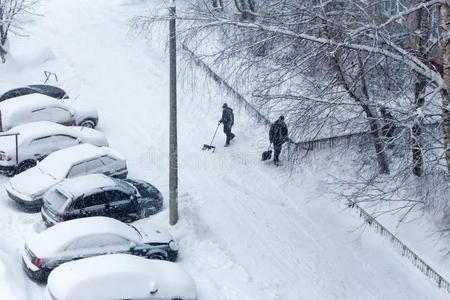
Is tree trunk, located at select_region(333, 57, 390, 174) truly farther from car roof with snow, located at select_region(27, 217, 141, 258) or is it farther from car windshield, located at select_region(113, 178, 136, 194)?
car windshield, located at select_region(113, 178, 136, 194)

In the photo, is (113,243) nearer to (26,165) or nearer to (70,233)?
(70,233)

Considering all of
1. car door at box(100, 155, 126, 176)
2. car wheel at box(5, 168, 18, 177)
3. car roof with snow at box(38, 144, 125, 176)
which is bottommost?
car wheel at box(5, 168, 18, 177)

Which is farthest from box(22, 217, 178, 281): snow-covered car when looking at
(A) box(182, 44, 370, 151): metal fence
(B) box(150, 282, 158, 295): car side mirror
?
(A) box(182, 44, 370, 151): metal fence

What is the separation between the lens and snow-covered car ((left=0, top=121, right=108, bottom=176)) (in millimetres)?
18562

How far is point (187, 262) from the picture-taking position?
1551 cm

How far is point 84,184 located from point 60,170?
4.84 ft

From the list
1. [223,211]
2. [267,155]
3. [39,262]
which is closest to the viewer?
[39,262]

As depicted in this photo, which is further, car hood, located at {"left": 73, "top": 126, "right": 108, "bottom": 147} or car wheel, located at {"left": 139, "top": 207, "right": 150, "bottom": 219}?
car hood, located at {"left": 73, "top": 126, "right": 108, "bottom": 147}

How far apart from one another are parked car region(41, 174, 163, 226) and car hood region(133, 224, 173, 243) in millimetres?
965

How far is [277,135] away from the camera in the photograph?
721 inches

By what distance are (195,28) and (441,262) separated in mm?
8270

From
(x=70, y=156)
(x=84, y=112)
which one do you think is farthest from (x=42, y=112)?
(x=70, y=156)

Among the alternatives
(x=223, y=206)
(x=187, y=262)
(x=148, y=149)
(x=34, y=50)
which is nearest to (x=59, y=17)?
(x=34, y=50)

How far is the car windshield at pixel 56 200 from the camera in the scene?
15641 millimetres
